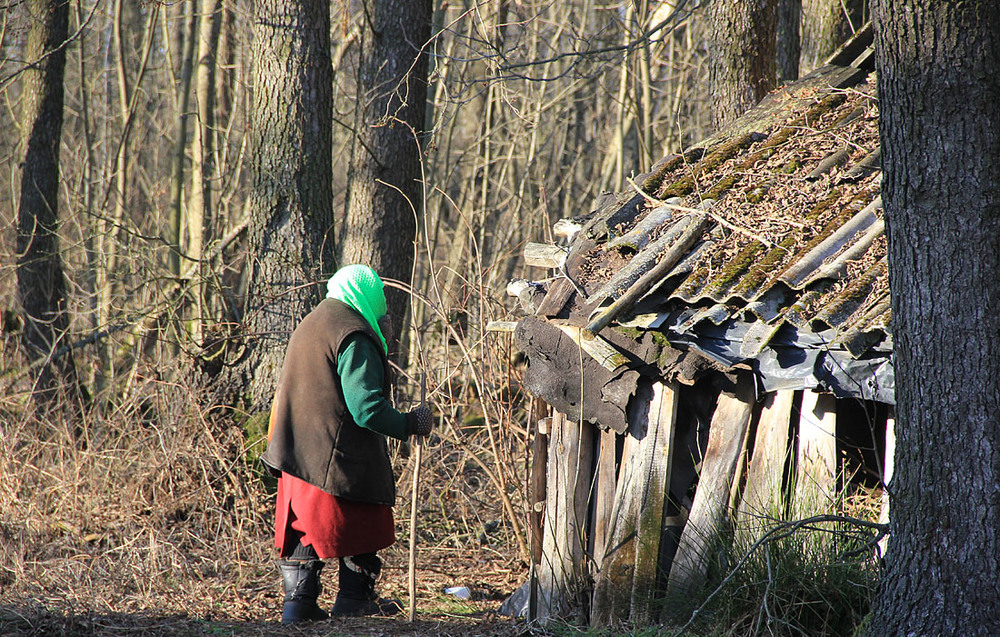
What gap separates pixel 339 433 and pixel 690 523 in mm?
1918

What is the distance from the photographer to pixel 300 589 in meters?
4.89

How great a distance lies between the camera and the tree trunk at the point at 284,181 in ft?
25.0

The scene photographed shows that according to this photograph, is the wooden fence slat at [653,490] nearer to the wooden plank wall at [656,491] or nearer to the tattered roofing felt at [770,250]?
the wooden plank wall at [656,491]

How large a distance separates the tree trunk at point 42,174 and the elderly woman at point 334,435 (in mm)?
5560

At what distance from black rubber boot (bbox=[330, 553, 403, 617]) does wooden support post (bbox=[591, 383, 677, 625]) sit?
1254 millimetres

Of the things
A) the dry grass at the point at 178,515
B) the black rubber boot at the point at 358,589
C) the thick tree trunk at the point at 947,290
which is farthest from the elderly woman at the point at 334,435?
the thick tree trunk at the point at 947,290

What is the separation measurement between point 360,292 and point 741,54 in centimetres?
437

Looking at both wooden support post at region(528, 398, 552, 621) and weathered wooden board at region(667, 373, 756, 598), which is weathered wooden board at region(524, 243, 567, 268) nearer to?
wooden support post at region(528, 398, 552, 621)

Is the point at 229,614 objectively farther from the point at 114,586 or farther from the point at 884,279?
the point at 884,279

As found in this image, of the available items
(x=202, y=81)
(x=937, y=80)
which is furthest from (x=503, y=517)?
(x=202, y=81)

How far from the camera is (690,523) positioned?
463 cm

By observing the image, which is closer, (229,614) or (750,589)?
(750,589)


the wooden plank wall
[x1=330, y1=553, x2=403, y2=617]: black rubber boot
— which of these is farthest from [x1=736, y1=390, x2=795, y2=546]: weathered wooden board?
[x1=330, y1=553, x2=403, y2=617]: black rubber boot

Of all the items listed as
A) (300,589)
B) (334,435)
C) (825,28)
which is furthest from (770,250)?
(825,28)
